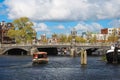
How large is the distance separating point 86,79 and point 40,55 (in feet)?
124

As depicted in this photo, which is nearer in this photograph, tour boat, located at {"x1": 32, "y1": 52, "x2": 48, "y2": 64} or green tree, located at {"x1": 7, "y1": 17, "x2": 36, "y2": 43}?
tour boat, located at {"x1": 32, "y1": 52, "x2": 48, "y2": 64}

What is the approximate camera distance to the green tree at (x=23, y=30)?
7008 inches

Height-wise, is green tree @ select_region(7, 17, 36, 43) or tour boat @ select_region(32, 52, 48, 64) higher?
green tree @ select_region(7, 17, 36, 43)

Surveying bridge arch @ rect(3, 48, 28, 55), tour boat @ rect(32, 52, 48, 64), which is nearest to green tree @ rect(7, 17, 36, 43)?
bridge arch @ rect(3, 48, 28, 55)

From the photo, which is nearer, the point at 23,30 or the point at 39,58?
the point at 39,58

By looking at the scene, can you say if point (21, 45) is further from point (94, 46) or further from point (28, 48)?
point (94, 46)

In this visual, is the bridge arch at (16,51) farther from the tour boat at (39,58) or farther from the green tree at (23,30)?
the tour boat at (39,58)

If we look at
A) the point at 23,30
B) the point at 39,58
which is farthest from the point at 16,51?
the point at 39,58

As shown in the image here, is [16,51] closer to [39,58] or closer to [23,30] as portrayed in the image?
[23,30]

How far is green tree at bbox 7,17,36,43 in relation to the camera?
178m

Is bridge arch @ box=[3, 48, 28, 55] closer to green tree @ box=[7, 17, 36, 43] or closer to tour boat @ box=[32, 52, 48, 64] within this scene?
green tree @ box=[7, 17, 36, 43]

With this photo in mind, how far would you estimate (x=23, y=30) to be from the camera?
17812cm

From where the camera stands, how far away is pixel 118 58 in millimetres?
100812

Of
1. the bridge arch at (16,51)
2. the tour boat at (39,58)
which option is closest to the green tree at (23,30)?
the bridge arch at (16,51)
